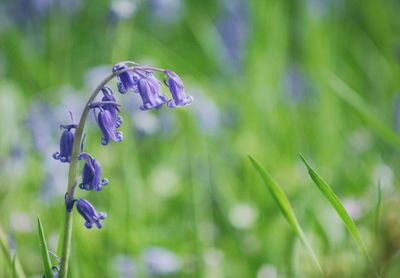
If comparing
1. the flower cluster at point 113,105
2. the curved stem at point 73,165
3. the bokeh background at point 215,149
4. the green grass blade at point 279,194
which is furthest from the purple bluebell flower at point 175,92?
the bokeh background at point 215,149

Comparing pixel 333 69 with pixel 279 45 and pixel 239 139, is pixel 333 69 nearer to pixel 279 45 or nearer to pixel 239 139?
pixel 279 45

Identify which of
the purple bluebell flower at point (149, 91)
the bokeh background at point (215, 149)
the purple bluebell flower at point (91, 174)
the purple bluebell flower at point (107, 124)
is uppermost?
the bokeh background at point (215, 149)

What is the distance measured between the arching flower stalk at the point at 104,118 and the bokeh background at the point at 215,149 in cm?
48

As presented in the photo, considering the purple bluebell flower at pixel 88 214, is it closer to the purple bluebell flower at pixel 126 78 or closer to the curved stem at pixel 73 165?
the curved stem at pixel 73 165

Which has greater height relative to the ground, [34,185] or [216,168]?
[34,185]

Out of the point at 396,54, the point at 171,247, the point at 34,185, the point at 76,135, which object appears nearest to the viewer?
the point at 76,135

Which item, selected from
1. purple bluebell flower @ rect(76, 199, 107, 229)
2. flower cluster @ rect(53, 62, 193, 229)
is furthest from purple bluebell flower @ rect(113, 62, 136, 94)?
purple bluebell flower @ rect(76, 199, 107, 229)

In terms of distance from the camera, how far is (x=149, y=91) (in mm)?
1406

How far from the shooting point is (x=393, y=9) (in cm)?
541

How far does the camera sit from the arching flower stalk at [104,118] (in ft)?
4.45

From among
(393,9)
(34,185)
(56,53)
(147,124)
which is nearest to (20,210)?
(34,185)

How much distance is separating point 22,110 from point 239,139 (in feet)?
4.49

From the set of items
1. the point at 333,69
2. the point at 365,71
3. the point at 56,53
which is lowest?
the point at 333,69

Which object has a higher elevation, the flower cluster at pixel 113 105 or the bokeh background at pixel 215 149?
the bokeh background at pixel 215 149
